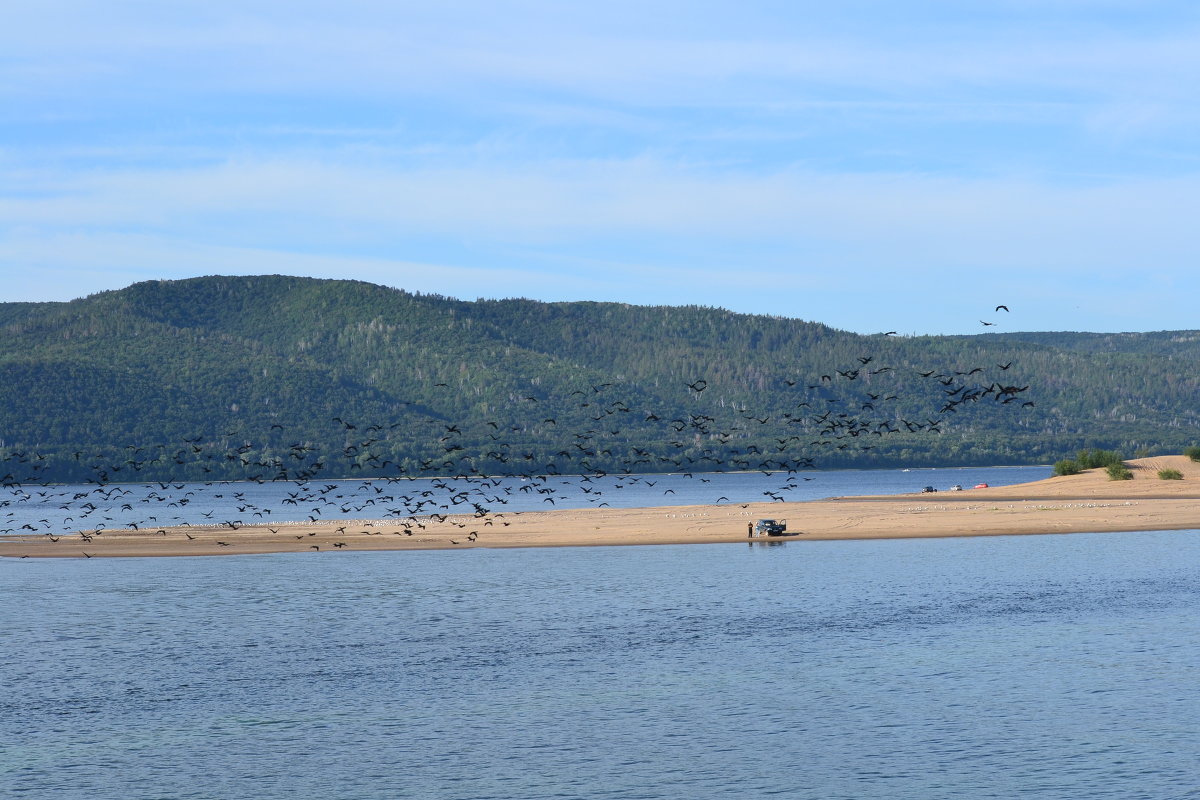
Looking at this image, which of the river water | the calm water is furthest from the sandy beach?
the calm water

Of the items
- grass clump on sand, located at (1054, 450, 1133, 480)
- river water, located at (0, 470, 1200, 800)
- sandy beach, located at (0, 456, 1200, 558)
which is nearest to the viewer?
river water, located at (0, 470, 1200, 800)

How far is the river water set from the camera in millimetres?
35438

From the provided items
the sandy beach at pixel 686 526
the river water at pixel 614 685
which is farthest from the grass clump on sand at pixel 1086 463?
the river water at pixel 614 685

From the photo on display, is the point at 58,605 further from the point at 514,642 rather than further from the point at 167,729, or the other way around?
the point at 167,729

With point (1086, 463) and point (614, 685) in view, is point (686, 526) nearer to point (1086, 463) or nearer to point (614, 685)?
point (614, 685)

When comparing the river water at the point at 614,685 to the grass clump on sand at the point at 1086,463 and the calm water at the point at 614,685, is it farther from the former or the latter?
the grass clump on sand at the point at 1086,463

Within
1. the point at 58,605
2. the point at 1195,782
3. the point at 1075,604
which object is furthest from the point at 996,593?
the point at 58,605

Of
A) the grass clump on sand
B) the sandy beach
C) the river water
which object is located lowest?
the river water

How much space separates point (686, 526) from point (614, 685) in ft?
223

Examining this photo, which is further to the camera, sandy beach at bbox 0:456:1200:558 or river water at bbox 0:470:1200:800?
sandy beach at bbox 0:456:1200:558

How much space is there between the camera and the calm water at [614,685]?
35.5 metres

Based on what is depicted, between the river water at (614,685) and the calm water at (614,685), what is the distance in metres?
0.15

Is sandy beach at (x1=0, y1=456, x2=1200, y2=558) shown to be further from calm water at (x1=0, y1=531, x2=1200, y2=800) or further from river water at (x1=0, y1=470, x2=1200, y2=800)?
calm water at (x1=0, y1=531, x2=1200, y2=800)

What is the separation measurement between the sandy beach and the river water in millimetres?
22385
